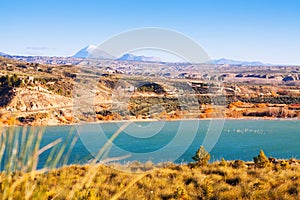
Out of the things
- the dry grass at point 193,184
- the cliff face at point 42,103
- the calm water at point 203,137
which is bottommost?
the calm water at point 203,137

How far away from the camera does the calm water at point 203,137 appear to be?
58.5 feet

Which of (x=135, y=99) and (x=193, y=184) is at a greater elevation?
(x=193, y=184)

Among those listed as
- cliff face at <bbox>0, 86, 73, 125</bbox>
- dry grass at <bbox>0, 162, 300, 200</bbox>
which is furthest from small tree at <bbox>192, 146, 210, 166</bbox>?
cliff face at <bbox>0, 86, 73, 125</bbox>

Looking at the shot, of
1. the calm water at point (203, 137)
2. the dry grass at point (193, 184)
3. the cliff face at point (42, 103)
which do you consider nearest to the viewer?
the dry grass at point (193, 184)

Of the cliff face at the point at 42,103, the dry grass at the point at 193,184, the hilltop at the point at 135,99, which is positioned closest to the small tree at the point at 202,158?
the dry grass at the point at 193,184

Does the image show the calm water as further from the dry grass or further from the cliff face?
the dry grass

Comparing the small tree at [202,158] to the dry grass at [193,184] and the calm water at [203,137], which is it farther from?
the calm water at [203,137]

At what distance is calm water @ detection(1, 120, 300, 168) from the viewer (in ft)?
58.5

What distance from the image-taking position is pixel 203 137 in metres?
28.0

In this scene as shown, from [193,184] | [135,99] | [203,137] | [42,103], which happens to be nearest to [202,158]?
[193,184]

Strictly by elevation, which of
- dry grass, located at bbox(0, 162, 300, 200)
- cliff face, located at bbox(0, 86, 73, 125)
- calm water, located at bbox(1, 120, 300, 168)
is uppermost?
dry grass, located at bbox(0, 162, 300, 200)

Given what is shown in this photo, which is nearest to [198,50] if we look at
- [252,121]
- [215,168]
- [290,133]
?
[215,168]

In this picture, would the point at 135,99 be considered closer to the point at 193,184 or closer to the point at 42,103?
the point at 42,103

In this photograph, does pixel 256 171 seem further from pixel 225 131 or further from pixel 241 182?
pixel 225 131
